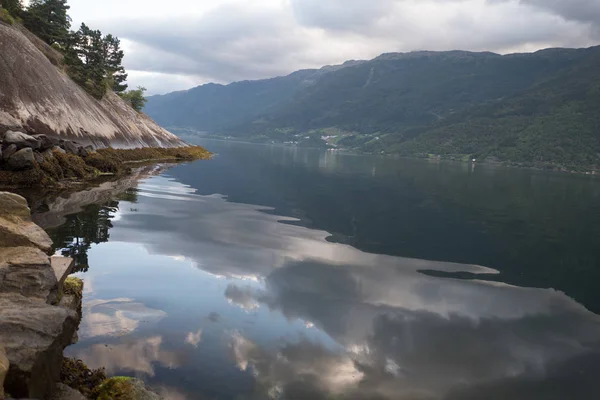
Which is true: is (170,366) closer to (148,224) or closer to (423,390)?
(423,390)

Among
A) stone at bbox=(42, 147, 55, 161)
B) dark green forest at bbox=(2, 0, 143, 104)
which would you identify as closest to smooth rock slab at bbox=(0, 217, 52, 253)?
stone at bbox=(42, 147, 55, 161)

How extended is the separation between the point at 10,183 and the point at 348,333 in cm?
3202

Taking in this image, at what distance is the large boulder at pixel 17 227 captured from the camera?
42.0 feet

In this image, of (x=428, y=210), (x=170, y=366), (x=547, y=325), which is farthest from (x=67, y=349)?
(x=428, y=210)

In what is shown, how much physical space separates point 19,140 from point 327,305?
32782mm

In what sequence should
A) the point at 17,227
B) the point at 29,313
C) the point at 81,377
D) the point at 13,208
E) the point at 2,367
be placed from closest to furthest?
1. the point at 2,367
2. the point at 29,313
3. the point at 81,377
4. the point at 17,227
5. the point at 13,208

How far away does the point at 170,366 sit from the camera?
11.5 meters

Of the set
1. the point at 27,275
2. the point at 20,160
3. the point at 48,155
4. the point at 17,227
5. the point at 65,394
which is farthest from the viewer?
the point at 48,155

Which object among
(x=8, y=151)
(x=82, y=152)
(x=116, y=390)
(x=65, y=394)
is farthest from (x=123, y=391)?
(x=82, y=152)

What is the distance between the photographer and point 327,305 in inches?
667

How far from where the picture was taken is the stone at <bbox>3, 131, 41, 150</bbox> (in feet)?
117

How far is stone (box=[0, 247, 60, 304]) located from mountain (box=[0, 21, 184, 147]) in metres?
32.9

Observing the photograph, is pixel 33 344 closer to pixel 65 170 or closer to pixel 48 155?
pixel 48 155

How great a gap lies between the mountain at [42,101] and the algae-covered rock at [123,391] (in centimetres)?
3798
